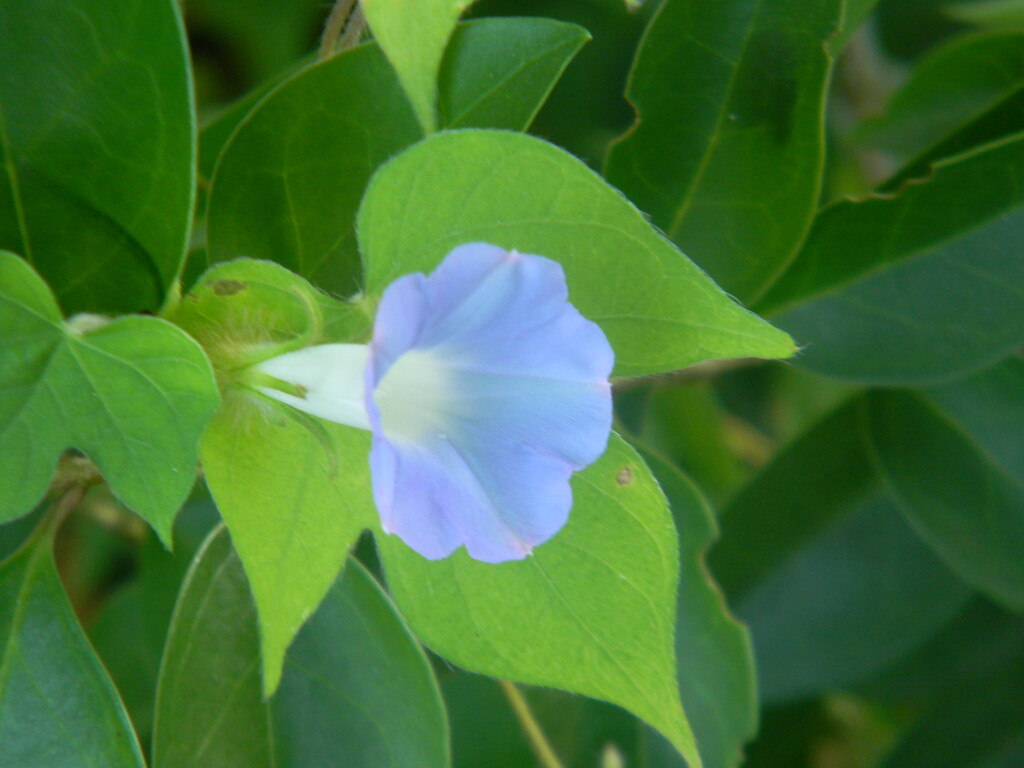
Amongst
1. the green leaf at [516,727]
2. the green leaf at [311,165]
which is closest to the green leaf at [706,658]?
the green leaf at [516,727]

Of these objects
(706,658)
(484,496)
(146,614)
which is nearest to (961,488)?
(706,658)

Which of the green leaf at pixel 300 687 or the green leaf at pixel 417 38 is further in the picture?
the green leaf at pixel 300 687

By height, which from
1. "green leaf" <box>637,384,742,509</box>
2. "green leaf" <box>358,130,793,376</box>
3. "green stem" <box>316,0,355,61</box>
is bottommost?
"green leaf" <box>637,384,742,509</box>

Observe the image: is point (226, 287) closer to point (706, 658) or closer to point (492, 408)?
point (492, 408)

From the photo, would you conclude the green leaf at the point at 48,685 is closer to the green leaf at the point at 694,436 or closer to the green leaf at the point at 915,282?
the green leaf at the point at 915,282

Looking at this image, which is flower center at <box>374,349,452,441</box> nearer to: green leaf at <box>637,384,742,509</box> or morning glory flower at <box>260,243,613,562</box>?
morning glory flower at <box>260,243,613,562</box>

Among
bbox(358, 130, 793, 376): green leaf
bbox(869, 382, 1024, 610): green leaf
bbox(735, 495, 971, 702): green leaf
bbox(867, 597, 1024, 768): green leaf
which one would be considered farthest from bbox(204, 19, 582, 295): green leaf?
bbox(867, 597, 1024, 768): green leaf
